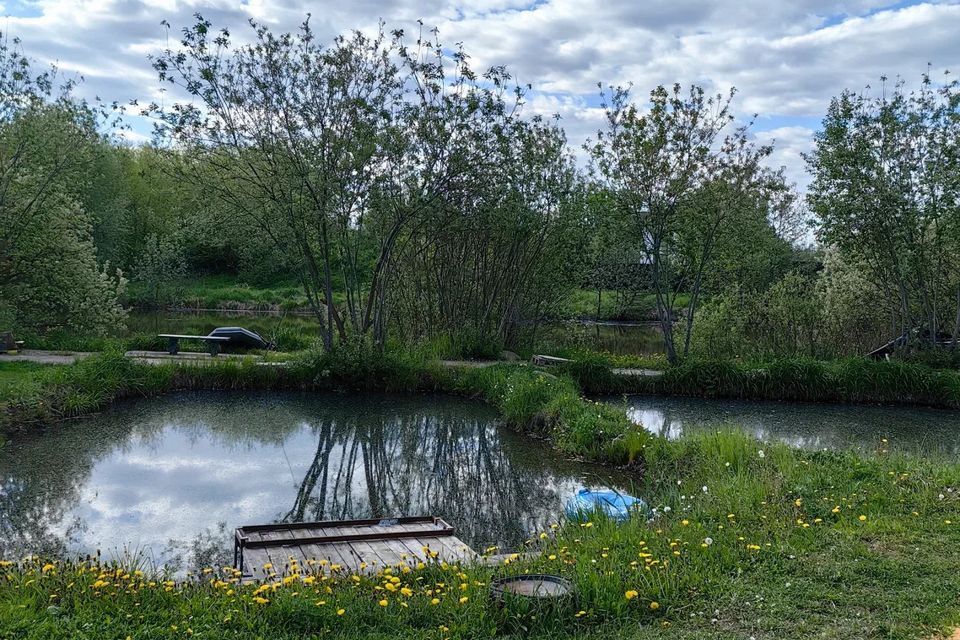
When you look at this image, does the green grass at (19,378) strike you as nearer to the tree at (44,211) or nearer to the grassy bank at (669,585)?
the tree at (44,211)

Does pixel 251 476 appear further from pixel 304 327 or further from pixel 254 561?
pixel 304 327

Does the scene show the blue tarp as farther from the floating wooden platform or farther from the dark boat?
the dark boat

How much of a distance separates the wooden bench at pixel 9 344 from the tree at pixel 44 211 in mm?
871

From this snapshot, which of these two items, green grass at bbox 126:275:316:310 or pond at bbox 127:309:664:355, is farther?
green grass at bbox 126:275:316:310

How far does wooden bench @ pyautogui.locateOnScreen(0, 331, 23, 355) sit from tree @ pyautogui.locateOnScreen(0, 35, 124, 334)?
87 cm

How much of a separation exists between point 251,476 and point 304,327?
20247 mm

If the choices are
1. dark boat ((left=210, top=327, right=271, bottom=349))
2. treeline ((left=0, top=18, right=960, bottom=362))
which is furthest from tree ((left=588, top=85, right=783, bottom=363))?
dark boat ((left=210, top=327, right=271, bottom=349))

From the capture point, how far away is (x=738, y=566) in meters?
4.70

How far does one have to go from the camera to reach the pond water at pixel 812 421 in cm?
1099

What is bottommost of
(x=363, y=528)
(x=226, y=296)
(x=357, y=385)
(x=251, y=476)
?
(x=251, y=476)

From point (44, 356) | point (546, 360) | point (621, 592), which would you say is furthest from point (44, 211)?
point (621, 592)

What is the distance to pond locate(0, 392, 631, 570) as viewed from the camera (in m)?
6.84

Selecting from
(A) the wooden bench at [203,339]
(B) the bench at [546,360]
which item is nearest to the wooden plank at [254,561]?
(B) the bench at [546,360]

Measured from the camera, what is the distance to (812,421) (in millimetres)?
12789
